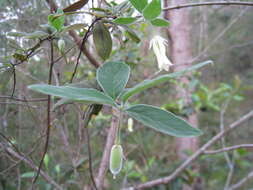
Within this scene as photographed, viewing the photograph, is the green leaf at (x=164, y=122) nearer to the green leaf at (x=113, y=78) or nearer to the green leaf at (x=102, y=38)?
the green leaf at (x=113, y=78)

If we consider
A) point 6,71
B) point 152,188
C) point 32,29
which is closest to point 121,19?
point 6,71

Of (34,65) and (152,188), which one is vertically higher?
(34,65)

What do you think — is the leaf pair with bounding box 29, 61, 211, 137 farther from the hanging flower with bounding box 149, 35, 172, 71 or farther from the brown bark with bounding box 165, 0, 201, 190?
the brown bark with bounding box 165, 0, 201, 190

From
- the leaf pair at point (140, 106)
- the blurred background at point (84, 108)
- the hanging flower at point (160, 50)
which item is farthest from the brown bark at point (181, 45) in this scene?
the leaf pair at point (140, 106)

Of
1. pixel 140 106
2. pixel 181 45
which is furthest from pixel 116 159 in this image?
pixel 181 45

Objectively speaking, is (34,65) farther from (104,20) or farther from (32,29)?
(104,20)

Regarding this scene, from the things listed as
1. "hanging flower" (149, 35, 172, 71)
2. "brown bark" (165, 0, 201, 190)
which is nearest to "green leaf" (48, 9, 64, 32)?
Answer: "hanging flower" (149, 35, 172, 71)
